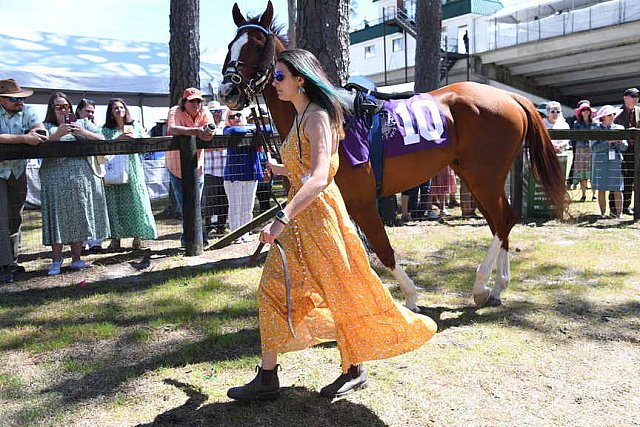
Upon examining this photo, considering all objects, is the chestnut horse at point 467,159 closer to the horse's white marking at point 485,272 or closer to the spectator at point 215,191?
the horse's white marking at point 485,272

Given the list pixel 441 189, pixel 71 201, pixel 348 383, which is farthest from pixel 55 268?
pixel 441 189

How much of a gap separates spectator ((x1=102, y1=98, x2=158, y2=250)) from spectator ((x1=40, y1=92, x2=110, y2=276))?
47 centimetres

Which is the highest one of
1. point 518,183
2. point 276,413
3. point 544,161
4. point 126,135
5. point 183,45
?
point 183,45

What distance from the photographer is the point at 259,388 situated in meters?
3.09

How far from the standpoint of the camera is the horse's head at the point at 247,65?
400cm

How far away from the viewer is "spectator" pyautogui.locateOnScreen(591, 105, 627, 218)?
9.18 meters

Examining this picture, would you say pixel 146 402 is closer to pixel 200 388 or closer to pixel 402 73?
pixel 200 388

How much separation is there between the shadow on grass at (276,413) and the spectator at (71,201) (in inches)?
144

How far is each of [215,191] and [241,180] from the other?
90 centimetres

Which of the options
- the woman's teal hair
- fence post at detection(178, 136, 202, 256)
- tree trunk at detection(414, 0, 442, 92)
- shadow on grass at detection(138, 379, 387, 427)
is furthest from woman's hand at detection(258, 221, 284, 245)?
tree trunk at detection(414, 0, 442, 92)

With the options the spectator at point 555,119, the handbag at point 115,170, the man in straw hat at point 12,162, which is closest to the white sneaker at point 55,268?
the man in straw hat at point 12,162

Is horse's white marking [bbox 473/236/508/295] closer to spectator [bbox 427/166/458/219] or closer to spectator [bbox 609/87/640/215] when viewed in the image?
spectator [bbox 427/166/458/219]

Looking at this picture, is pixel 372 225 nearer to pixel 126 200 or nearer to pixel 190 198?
pixel 190 198

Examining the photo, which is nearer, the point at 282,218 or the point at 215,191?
the point at 282,218
